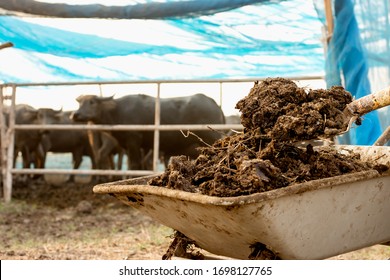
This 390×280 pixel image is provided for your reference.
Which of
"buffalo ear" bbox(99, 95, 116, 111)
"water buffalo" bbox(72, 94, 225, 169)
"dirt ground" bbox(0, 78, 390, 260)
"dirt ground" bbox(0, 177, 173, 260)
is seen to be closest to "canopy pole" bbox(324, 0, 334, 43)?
"dirt ground" bbox(0, 177, 173, 260)

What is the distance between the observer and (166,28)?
6.08 m

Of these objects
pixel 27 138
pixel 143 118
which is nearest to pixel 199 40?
pixel 143 118

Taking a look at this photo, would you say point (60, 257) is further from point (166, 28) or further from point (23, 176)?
point (23, 176)

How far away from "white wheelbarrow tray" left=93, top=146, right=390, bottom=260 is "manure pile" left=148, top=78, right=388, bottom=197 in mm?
98

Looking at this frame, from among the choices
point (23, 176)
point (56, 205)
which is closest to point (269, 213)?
point (56, 205)

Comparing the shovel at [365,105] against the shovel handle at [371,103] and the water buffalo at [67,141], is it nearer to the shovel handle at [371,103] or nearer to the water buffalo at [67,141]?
the shovel handle at [371,103]

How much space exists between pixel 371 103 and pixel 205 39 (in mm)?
3987

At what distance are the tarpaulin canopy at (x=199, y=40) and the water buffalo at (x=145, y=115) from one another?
2068 millimetres

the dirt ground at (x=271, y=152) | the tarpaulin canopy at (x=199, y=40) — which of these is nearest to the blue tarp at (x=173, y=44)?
the tarpaulin canopy at (x=199, y=40)

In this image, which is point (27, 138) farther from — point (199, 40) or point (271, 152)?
point (271, 152)

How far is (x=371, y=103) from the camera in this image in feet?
7.88

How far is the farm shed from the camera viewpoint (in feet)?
15.7

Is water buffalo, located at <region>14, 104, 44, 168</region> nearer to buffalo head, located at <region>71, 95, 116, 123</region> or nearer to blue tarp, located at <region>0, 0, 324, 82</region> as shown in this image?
buffalo head, located at <region>71, 95, 116, 123</region>

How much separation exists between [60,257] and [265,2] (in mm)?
3024
